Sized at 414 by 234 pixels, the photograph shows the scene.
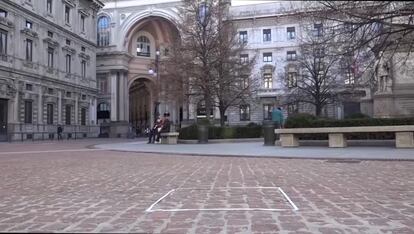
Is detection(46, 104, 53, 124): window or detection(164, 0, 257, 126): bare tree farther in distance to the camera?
detection(46, 104, 53, 124): window

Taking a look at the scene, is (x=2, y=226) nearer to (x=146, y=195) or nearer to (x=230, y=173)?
(x=146, y=195)

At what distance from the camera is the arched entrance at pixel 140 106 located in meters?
85.2

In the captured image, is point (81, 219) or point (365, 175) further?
point (365, 175)

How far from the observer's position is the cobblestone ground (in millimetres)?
4941

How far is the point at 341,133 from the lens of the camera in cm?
1992

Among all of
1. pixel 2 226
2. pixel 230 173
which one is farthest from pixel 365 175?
pixel 2 226

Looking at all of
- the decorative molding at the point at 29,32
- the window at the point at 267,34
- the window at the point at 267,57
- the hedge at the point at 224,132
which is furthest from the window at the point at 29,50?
the window at the point at 267,34

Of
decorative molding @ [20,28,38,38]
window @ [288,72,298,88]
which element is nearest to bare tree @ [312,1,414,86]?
decorative molding @ [20,28,38,38]

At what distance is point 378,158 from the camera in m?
14.2

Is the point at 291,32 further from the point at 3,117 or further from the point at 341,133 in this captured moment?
the point at 341,133

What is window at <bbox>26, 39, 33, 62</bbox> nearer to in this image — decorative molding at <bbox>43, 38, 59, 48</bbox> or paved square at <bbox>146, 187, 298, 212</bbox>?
decorative molding at <bbox>43, 38, 59, 48</bbox>

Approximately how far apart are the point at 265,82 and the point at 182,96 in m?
34.1

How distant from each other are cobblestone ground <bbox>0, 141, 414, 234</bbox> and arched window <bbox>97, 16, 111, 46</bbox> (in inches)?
2586

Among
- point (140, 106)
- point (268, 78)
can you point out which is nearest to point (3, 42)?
point (268, 78)
